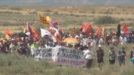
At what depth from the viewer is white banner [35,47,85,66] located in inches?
756

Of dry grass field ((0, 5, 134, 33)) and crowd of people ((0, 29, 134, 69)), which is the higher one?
dry grass field ((0, 5, 134, 33))

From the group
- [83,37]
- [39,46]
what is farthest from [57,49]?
[83,37]

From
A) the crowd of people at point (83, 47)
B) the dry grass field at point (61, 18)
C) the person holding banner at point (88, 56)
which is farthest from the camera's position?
the dry grass field at point (61, 18)

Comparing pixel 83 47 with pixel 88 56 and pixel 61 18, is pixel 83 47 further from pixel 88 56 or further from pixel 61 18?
pixel 61 18

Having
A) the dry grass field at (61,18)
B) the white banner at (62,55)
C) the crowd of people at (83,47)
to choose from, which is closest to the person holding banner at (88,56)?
the crowd of people at (83,47)

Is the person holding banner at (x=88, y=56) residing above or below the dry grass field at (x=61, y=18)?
below

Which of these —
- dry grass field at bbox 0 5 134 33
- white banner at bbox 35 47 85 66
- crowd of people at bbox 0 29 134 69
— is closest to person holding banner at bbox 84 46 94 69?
crowd of people at bbox 0 29 134 69

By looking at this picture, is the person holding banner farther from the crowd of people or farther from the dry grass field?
the dry grass field

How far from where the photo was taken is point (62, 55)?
63.2 feet

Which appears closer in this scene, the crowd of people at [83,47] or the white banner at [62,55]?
the crowd of people at [83,47]

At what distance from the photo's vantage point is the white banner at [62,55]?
19191mm

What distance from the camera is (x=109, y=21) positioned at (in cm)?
6812

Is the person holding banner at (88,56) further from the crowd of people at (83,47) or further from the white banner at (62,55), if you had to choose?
the white banner at (62,55)

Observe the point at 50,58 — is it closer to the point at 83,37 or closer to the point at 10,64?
the point at 10,64
